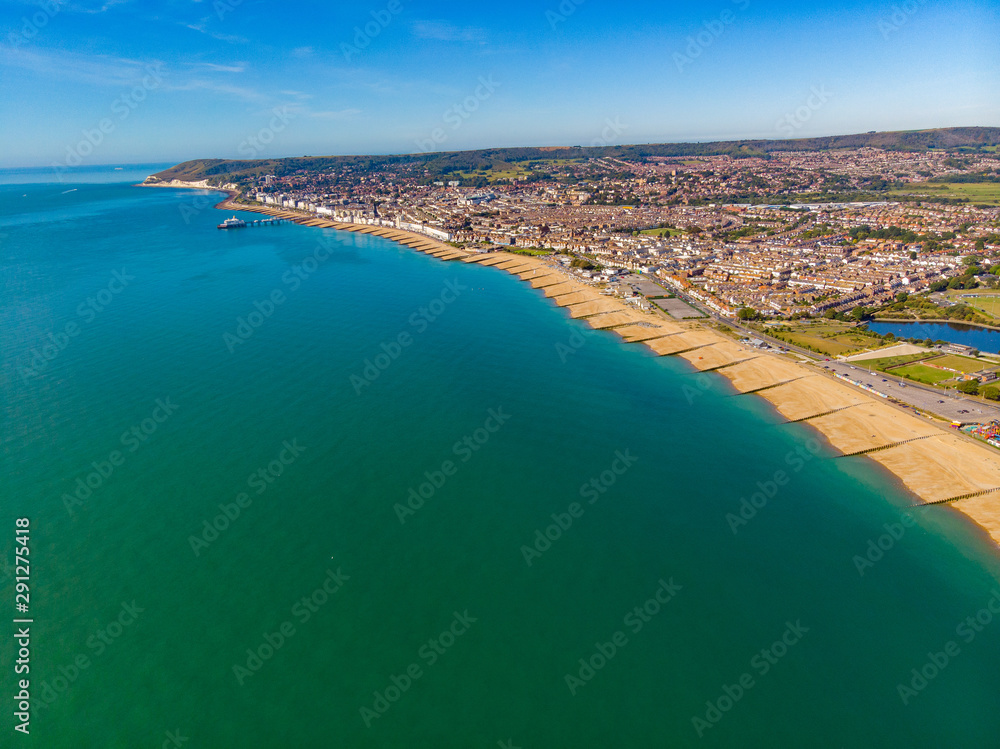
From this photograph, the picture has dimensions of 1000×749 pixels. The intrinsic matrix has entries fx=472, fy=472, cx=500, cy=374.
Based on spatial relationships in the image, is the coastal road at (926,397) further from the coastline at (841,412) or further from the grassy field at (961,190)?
the grassy field at (961,190)

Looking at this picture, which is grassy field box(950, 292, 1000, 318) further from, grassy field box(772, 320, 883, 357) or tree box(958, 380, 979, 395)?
tree box(958, 380, 979, 395)

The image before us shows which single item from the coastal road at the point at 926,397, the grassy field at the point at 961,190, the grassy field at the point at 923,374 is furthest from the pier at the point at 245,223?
the grassy field at the point at 961,190

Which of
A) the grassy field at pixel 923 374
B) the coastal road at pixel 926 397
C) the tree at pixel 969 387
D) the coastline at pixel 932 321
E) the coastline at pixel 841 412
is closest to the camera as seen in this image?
the coastline at pixel 841 412

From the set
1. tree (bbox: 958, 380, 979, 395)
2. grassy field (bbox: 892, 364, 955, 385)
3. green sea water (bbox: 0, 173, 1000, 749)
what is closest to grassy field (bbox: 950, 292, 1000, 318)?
grassy field (bbox: 892, 364, 955, 385)

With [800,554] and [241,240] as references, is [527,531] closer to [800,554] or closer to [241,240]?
[800,554]

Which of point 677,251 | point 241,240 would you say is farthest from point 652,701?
point 241,240

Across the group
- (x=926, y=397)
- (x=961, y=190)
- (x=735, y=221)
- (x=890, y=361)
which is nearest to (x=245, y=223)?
(x=735, y=221)
